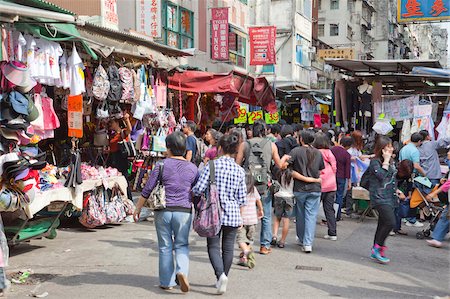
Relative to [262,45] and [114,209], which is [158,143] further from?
[262,45]

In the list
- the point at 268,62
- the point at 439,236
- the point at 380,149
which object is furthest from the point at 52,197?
the point at 268,62

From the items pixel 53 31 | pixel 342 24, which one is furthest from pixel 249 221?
pixel 342 24

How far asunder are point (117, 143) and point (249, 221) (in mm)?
4342

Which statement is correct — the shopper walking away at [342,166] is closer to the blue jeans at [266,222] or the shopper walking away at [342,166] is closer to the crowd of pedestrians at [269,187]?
the crowd of pedestrians at [269,187]


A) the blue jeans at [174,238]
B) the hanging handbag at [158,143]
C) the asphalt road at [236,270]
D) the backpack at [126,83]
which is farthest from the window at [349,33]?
the blue jeans at [174,238]

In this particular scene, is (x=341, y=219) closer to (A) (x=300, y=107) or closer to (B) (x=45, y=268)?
(B) (x=45, y=268)

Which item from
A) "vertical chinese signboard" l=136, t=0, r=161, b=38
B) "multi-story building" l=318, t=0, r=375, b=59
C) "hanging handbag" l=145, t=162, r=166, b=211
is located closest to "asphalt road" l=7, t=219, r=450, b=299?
"hanging handbag" l=145, t=162, r=166, b=211

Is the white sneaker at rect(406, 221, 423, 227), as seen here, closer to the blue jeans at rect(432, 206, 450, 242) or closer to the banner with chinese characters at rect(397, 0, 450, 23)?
the blue jeans at rect(432, 206, 450, 242)

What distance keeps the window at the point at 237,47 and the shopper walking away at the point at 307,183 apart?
17.8m

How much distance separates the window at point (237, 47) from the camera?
25891 mm

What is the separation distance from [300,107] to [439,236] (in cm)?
1352

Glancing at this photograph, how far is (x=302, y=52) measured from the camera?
36.4 meters

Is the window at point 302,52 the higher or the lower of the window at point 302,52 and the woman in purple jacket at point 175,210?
the higher

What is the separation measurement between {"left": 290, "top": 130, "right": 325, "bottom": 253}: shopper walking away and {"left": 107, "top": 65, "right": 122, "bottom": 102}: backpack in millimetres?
3156
